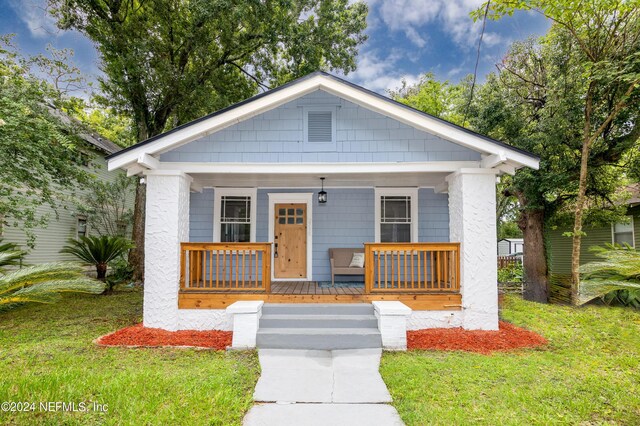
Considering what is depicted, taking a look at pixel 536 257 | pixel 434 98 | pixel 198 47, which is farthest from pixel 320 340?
pixel 434 98

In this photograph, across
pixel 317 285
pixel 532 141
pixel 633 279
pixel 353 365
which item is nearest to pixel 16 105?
pixel 317 285

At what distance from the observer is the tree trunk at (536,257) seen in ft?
35.2

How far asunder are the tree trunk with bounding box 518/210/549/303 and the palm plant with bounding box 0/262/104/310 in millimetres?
11626

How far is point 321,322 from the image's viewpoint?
5586mm

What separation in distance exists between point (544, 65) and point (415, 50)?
27.3 ft

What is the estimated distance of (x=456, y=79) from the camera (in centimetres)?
1623

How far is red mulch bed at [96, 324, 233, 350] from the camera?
17.0ft

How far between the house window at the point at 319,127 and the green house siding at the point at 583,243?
9.24 metres

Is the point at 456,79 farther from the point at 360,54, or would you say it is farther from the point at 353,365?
the point at 353,365

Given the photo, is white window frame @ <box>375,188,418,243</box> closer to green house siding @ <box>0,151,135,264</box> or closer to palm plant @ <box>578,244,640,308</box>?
palm plant @ <box>578,244,640,308</box>

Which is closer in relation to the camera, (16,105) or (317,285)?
(16,105)

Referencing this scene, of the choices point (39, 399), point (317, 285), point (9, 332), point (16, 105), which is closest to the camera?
point (39, 399)

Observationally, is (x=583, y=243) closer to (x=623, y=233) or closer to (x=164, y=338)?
(x=623, y=233)

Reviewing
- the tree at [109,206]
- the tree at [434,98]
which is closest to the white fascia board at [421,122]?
the tree at [109,206]
